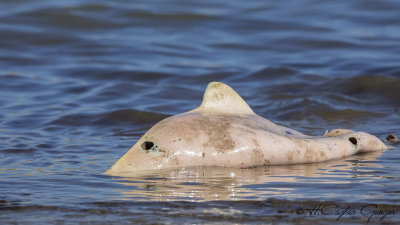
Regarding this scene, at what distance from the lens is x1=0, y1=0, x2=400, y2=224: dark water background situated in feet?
13.7

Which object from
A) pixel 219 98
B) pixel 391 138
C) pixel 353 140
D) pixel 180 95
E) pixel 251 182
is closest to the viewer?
pixel 251 182

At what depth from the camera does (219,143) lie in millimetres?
5086

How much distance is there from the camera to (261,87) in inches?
363

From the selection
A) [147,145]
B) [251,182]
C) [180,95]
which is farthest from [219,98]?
[180,95]

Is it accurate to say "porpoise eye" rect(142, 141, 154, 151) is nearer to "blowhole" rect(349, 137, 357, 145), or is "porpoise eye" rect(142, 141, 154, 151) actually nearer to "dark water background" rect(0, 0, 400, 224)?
"dark water background" rect(0, 0, 400, 224)

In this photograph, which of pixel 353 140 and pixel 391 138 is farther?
pixel 391 138

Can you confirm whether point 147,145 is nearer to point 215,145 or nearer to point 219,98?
point 215,145

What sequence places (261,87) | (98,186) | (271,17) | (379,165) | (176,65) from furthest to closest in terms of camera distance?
(271,17)
(176,65)
(261,87)
(379,165)
(98,186)

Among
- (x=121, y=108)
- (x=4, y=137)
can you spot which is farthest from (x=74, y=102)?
(x=4, y=137)

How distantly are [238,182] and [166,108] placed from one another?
11.5 ft

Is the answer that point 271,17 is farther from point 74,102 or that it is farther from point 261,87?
point 74,102

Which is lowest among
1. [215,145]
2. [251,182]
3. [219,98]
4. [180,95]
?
[251,182]

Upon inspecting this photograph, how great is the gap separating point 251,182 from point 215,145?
48 cm

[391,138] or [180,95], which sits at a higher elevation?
[180,95]
